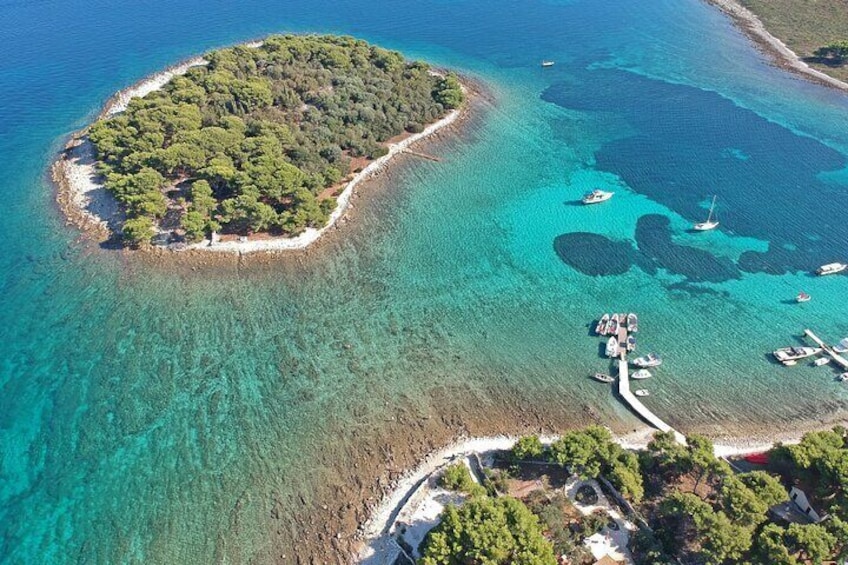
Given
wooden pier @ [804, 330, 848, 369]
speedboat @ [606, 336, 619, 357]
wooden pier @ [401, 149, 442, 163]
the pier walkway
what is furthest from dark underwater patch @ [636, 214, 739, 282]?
wooden pier @ [401, 149, 442, 163]

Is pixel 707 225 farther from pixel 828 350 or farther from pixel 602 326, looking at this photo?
pixel 602 326

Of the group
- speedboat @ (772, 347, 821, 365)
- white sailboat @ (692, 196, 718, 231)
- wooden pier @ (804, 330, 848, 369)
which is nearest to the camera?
wooden pier @ (804, 330, 848, 369)

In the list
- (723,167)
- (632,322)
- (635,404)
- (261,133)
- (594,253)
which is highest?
(261,133)

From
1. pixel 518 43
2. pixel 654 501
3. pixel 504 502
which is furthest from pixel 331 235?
pixel 518 43

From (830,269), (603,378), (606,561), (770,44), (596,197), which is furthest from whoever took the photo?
(770,44)

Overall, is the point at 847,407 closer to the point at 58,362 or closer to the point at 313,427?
the point at 313,427

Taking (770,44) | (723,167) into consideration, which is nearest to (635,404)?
(723,167)

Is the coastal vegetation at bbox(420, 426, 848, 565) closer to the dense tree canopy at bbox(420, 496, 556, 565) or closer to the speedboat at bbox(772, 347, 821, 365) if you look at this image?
the dense tree canopy at bbox(420, 496, 556, 565)

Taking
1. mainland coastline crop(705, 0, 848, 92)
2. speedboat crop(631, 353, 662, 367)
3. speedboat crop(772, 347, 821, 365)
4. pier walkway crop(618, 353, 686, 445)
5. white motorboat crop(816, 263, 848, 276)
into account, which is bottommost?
pier walkway crop(618, 353, 686, 445)
